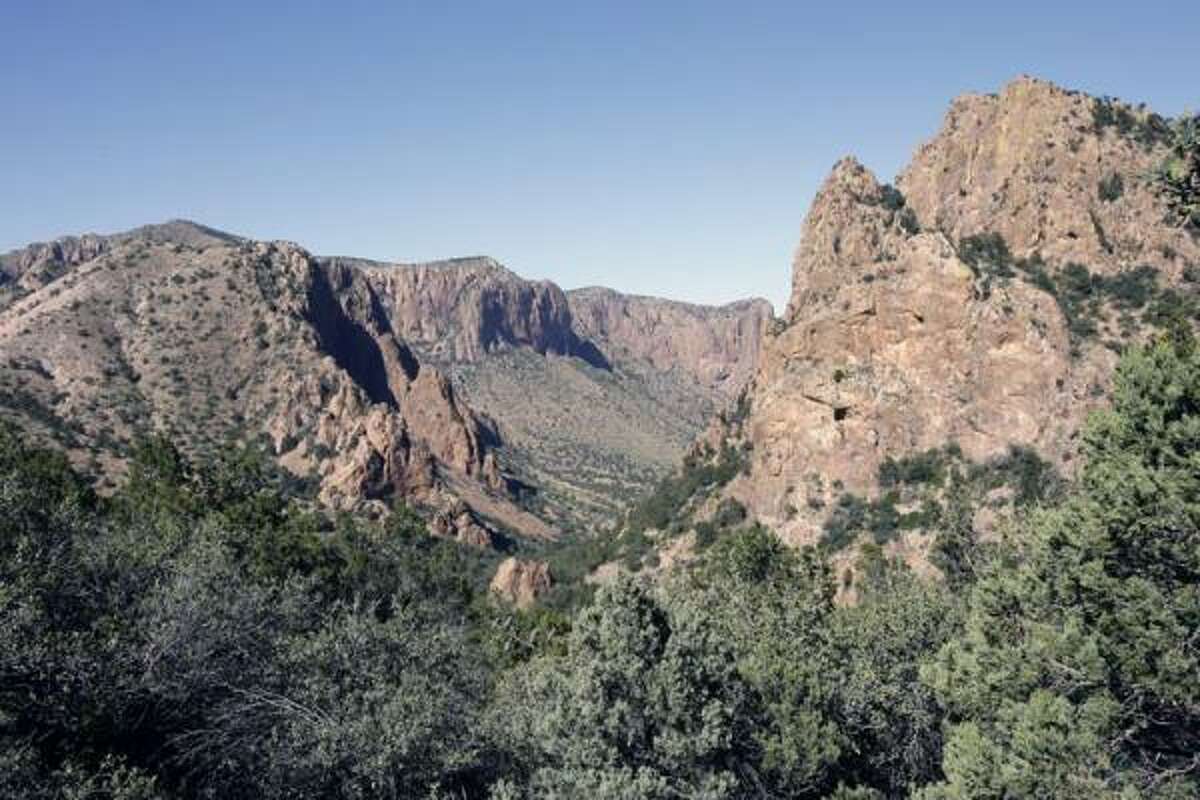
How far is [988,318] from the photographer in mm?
75500

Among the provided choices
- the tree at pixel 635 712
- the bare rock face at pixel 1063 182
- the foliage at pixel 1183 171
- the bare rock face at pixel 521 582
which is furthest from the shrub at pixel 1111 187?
the tree at pixel 635 712

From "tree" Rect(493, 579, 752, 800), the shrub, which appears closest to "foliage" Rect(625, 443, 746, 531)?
the shrub

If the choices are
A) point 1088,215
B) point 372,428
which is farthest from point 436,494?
point 1088,215

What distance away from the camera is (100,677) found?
1680 cm

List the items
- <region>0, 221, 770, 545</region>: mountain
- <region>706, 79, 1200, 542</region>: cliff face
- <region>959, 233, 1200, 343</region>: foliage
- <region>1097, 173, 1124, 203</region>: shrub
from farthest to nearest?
<region>0, 221, 770, 545</region>: mountain < <region>1097, 173, 1124, 203</region>: shrub < <region>959, 233, 1200, 343</region>: foliage < <region>706, 79, 1200, 542</region>: cliff face

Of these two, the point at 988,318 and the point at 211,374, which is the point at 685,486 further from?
the point at 211,374

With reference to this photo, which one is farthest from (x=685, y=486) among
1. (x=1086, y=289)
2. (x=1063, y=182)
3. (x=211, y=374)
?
(x=211, y=374)

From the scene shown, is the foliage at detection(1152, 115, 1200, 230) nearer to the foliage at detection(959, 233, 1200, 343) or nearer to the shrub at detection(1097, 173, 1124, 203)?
the foliage at detection(959, 233, 1200, 343)

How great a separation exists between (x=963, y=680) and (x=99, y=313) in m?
126

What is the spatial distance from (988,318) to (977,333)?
63.0 inches

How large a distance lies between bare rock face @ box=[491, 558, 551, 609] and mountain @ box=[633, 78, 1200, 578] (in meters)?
18.7

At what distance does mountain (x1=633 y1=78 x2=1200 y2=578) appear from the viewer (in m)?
73.0

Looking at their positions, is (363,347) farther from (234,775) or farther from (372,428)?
(234,775)

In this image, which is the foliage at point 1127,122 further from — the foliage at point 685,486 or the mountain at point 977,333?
the foliage at point 685,486
